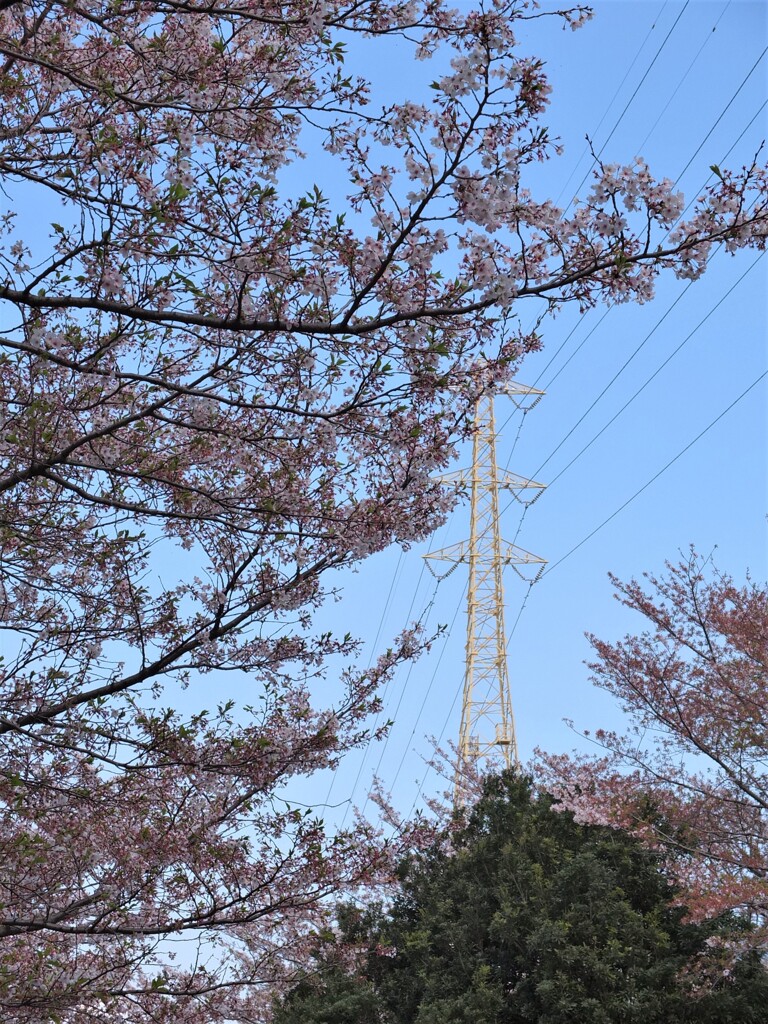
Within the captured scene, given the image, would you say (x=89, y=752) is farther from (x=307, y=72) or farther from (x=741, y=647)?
(x=741, y=647)

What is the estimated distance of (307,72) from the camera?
14.3ft

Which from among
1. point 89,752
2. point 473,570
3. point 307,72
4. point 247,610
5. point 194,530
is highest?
point 473,570

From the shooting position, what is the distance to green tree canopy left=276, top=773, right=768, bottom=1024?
32.2 ft

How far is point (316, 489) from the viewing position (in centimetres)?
484

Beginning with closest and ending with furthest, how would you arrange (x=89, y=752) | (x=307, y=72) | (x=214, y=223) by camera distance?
(x=214, y=223) → (x=307, y=72) → (x=89, y=752)

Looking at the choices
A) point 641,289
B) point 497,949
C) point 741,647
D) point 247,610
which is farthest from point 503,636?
point 641,289

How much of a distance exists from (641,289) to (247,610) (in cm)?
252

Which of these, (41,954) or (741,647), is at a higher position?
(741,647)

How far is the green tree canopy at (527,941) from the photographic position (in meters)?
9.80

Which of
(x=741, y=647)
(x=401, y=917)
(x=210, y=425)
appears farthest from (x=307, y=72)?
(x=401, y=917)

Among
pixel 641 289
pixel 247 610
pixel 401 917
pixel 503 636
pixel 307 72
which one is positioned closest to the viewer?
pixel 641 289

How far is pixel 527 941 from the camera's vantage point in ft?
34.2

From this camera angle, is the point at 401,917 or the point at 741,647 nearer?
the point at 741,647

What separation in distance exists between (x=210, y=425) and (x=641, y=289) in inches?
81.9
